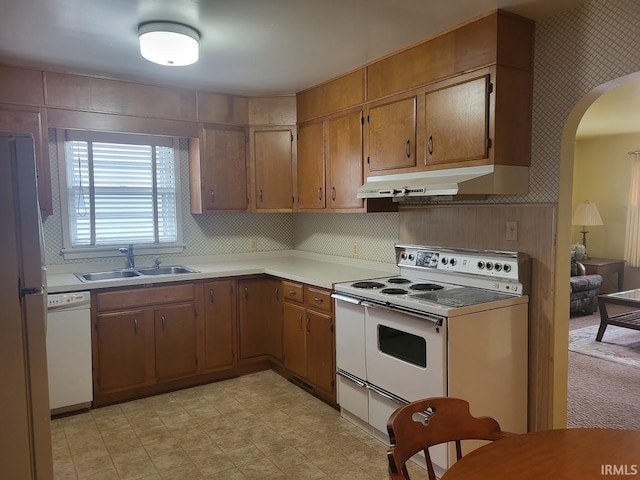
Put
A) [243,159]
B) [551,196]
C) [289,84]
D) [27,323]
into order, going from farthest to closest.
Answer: [243,159] → [289,84] → [551,196] → [27,323]

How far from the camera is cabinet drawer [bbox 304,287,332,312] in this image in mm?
3225

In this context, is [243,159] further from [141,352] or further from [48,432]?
[48,432]

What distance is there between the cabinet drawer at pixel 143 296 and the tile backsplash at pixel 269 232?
2.12ft

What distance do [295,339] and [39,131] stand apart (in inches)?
94.1

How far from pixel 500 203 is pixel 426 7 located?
1.16m

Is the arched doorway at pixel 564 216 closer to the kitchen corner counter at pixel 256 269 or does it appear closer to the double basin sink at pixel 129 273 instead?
the kitchen corner counter at pixel 256 269

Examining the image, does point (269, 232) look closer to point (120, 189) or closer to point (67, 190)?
point (120, 189)

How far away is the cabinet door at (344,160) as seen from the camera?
11.1 ft

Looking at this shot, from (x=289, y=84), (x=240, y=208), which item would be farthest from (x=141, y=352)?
(x=289, y=84)

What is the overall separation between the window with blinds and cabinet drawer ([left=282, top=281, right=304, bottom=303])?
47.5 inches

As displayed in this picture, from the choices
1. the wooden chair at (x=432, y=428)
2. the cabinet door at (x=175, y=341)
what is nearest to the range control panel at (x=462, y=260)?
the wooden chair at (x=432, y=428)

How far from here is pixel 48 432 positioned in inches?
79.4

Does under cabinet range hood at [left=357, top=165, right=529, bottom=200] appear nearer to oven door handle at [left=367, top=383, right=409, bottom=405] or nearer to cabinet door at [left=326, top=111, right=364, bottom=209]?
cabinet door at [left=326, top=111, right=364, bottom=209]

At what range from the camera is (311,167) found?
395cm
